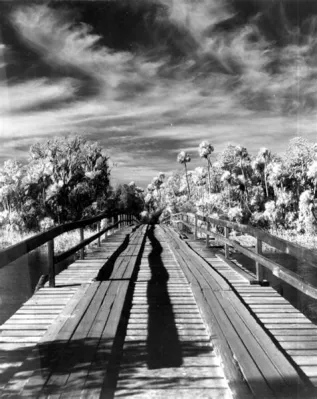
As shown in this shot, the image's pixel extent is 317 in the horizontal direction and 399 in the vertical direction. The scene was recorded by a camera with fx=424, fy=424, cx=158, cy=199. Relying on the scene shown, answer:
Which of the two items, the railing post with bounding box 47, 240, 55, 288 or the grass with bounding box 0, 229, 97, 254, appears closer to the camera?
the railing post with bounding box 47, 240, 55, 288

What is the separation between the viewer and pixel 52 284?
6938 mm

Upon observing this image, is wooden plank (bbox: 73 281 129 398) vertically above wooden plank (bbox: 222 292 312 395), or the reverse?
wooden plank (bbox: 73 281 129 398)

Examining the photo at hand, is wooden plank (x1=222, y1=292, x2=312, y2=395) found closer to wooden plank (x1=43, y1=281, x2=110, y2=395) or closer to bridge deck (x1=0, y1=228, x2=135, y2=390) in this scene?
wooden plank (x1=43, y1=281, x2=110, y2=395)

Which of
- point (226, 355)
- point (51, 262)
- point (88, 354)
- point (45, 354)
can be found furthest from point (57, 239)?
point (226, 355)

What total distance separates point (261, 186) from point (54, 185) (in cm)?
2622

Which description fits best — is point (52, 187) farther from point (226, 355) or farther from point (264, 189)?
point (226, 355)

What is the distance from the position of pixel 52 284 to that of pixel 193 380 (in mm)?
4076

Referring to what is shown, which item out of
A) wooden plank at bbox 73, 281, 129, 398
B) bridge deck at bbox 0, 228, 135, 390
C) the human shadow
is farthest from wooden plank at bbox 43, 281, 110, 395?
the human shadow

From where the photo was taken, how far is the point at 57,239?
4250cm

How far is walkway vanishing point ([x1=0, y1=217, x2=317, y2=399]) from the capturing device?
3.16m

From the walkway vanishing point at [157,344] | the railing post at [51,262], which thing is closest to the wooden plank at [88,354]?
the walkway vanishing point at [157,344]

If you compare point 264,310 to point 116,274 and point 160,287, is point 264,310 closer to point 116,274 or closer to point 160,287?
point 160,287

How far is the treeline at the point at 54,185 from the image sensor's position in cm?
4538

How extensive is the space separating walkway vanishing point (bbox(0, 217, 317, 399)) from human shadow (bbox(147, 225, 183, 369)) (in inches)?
0.4
